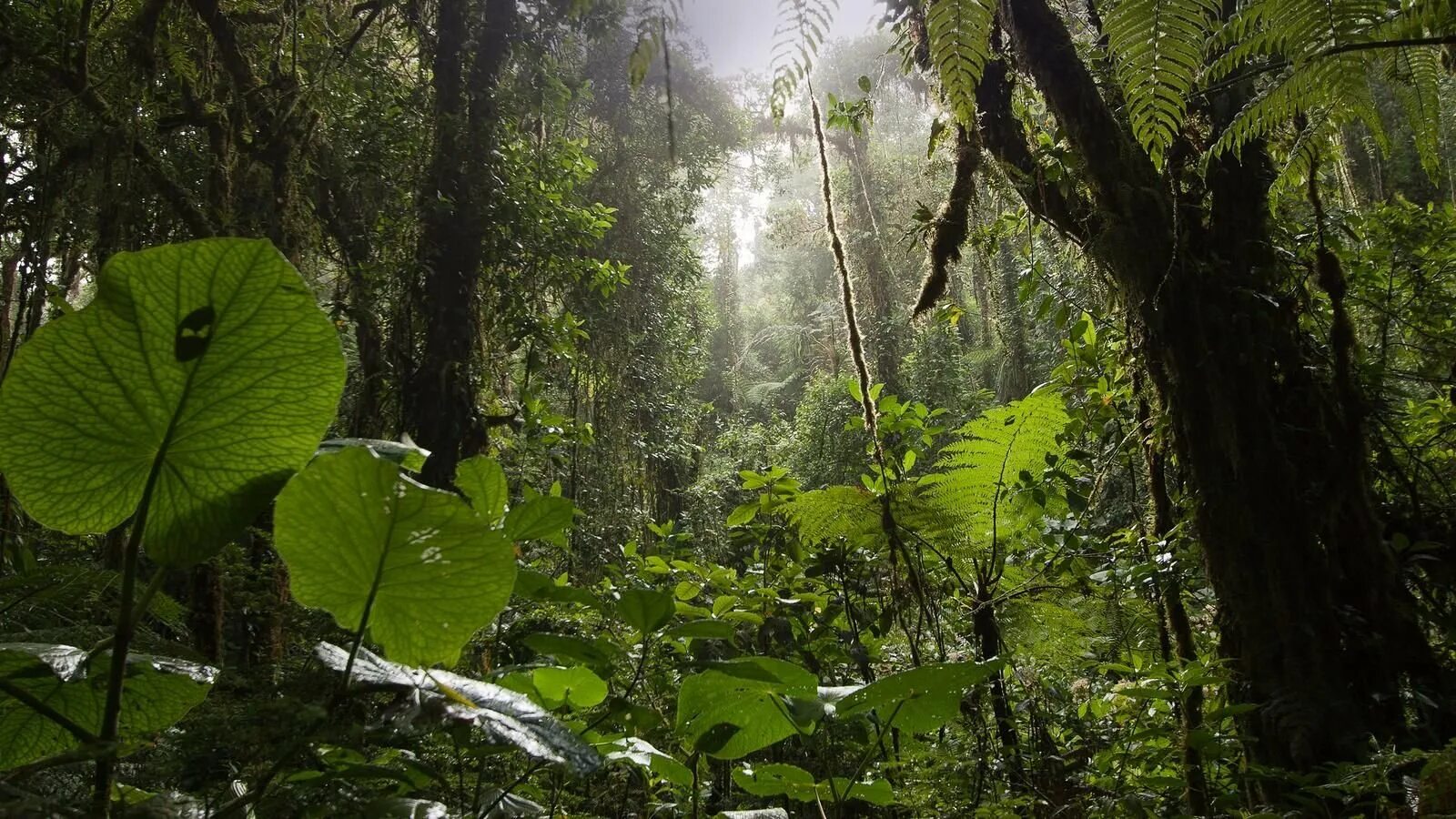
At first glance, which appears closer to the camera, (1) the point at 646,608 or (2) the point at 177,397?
(2) the point at 177,397

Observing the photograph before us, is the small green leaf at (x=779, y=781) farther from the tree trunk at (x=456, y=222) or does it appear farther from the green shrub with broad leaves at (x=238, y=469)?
the tree trunk at (x=456, y=222)

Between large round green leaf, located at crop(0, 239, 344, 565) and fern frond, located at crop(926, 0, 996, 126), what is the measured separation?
98 cm

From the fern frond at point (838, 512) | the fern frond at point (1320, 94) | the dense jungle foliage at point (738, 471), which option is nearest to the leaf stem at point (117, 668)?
the dense jungle foliage at point (738, 471)

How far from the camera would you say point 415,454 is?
0.58m

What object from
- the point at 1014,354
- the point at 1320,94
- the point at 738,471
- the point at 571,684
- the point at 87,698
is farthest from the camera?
the point at 1014,354

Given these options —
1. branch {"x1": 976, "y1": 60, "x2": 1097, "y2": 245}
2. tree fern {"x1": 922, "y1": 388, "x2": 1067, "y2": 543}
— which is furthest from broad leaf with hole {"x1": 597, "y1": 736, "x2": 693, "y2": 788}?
branch {"x1": 976, "y1": 60, "x2": 1097, "y2": 245}

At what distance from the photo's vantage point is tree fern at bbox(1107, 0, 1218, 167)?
1009 millimetres

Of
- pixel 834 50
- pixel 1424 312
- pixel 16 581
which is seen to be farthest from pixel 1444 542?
pixel 834 50

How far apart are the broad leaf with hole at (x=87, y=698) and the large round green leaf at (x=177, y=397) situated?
0.37 feet

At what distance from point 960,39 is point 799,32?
24cm

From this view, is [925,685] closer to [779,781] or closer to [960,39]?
[779,781]

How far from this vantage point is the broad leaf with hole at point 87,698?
0.56 m

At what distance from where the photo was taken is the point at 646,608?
76 cm

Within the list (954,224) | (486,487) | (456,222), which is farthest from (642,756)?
(456,222)
